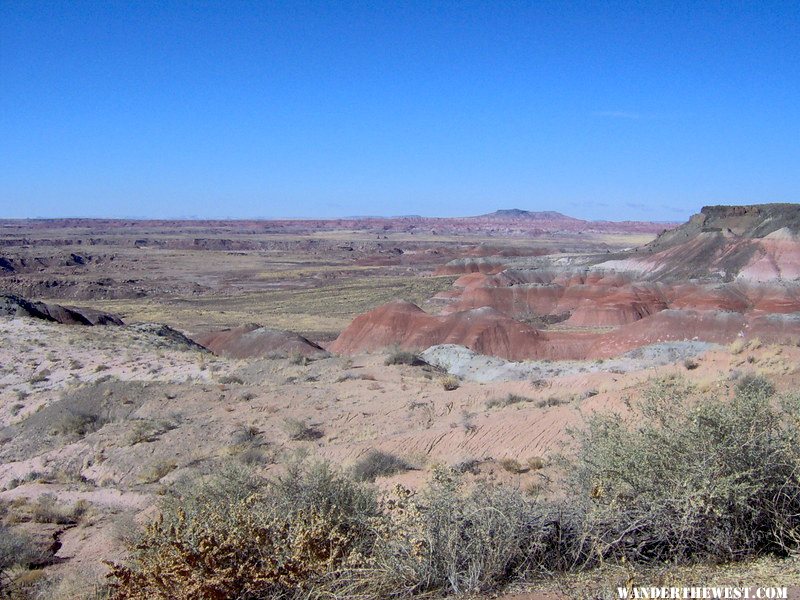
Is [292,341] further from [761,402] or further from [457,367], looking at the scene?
[761,402]

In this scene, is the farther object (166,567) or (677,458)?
(677,458)

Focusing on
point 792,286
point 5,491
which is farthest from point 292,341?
point 792,286

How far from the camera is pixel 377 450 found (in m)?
12.4

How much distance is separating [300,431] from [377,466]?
4.07m

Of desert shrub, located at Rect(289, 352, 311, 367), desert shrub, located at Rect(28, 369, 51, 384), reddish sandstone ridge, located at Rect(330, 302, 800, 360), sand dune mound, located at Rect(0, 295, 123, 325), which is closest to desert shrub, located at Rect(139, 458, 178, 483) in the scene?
desert shrub, located at Rect(289, 352, 311, 367)

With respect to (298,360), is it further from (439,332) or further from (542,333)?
(542,333)

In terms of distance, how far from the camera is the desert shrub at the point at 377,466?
10.8 meters

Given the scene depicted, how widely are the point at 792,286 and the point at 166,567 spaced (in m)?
51.9

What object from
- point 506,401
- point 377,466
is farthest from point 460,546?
point 506,401

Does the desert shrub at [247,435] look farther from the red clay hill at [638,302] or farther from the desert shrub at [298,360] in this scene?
the red clay hill at [638,302]

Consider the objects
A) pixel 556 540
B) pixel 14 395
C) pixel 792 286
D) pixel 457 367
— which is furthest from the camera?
pixel 792 286

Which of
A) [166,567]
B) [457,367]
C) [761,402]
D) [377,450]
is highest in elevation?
[761,402]

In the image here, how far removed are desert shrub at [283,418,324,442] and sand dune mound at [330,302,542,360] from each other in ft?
77.4

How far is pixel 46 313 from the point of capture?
38.1 meters
